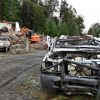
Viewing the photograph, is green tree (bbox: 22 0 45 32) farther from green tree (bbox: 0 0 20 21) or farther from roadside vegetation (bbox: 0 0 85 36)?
green tree (bbox: 0 0 20 21)

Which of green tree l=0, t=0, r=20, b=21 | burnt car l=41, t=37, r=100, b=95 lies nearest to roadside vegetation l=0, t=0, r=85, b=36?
green tree l=0, t=0, r=20, b=21

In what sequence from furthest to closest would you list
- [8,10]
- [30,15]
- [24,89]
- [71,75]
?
1. [30,15]
2. [8,10]
3. [24,89]
4. [71,75]

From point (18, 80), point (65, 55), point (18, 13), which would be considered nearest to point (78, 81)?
point (65, 55)

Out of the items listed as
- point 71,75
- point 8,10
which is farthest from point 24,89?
point 8,10

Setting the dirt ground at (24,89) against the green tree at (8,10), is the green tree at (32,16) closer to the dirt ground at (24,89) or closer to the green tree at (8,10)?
the green tree at (8,10)

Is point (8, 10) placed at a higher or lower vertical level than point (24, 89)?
higher

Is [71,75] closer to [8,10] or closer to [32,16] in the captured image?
[8,10]

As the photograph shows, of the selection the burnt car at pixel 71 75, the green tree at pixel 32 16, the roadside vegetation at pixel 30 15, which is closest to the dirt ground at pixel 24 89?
the burnt car at pixel 71 75

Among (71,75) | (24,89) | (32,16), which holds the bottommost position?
(24,89)

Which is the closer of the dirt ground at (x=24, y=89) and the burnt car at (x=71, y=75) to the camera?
the burnt car at (x=71, y=75)

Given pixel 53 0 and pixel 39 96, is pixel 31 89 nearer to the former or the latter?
pixel 39 96

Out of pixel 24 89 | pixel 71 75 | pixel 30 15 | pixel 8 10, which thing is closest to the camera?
pixel 71 75

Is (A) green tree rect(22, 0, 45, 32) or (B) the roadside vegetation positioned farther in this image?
(A) green tree rect(22, 0, 45, 32)

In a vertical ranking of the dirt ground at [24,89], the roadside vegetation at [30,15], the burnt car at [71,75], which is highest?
the roadside vegetation at [30,15]
